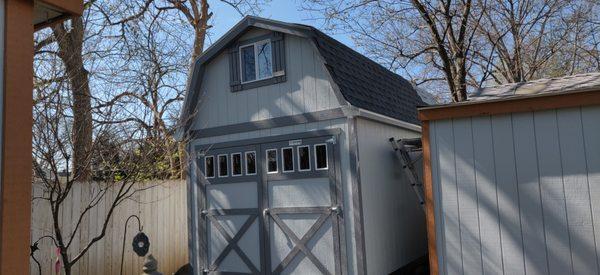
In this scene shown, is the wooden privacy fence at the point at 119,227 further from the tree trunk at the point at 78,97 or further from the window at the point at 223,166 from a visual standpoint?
the window at the point at 223,166

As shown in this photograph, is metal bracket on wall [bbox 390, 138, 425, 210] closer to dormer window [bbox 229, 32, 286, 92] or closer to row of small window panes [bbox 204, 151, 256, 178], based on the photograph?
dormer window [bbox 229, 32, 286, 92]

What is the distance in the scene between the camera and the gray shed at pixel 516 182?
4.84 metres

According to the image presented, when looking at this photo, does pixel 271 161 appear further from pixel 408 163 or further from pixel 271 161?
pixel 408 163

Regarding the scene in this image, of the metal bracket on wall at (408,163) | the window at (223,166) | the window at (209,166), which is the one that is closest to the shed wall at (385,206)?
the metal bracket on wall at (408,163)

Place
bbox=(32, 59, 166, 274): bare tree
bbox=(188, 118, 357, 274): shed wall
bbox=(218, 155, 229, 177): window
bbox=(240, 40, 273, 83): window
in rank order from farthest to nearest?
1. bbox=(218, 155, 229, 177): window
2. bbox=(240, 40, 273, 83): window
3. bbox=(188, 118, 357, 274): shed wall
4. bbox=(32, 59, 166, 274): bare tree

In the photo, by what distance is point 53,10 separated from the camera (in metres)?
2.96

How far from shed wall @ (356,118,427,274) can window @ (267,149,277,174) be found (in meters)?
1.43

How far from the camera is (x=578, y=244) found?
4.85 metres

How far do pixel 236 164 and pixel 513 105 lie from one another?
4.40 metres

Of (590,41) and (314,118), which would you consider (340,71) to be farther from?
(590,41)

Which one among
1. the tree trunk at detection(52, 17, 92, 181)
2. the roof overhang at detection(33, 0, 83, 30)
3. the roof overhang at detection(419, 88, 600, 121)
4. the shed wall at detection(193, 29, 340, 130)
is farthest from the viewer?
the shed wall at detection(193, 29, 340, 130)

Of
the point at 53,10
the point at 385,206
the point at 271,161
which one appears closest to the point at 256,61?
the point at 271,161

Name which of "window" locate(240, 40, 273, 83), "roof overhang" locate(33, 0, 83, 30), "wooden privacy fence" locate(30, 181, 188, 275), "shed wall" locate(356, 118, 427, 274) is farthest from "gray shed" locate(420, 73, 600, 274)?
"wooden privacy fence" locate(30, 181, 188, 275)

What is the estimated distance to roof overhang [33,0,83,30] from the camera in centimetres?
287
